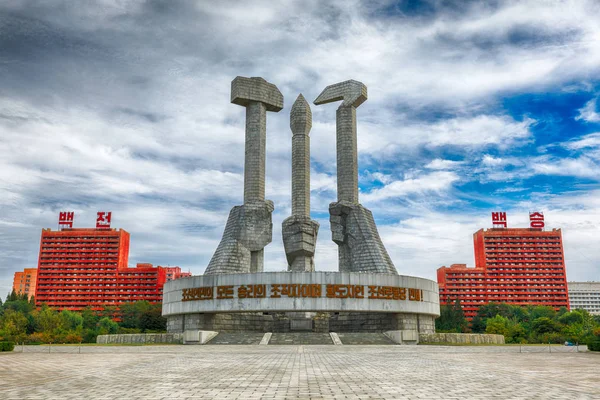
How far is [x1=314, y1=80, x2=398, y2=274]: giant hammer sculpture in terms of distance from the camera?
53.6 m

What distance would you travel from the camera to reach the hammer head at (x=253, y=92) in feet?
191

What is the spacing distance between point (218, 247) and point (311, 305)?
49.7 ft

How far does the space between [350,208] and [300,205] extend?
5.38 meters

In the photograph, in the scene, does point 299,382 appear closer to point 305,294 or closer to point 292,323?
point 305,294

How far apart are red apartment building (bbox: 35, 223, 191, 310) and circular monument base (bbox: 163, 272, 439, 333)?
310ft

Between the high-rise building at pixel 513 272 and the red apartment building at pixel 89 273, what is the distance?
78945 millimetres

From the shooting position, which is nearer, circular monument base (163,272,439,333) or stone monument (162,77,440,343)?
circular monument base (163,272,439,333)

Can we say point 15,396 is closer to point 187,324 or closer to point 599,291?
point 187,324

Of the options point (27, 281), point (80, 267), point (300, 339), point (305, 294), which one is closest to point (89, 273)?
point (80, 267)

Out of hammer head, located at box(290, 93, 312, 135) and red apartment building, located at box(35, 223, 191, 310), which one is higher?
hammer head, located at box(290, 93, 312, 135)

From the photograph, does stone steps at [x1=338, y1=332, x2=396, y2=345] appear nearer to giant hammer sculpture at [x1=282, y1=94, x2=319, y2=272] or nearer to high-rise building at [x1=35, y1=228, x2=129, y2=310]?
giant hammer sculpture at [x1=282, y1=94, x2=319, y2=272]

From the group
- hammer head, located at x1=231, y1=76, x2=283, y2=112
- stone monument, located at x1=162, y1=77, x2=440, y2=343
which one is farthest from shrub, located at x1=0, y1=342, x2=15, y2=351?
hammer head, located at x1=231, y1=76, x2=283, y2=112

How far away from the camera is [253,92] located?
5847 centimetres

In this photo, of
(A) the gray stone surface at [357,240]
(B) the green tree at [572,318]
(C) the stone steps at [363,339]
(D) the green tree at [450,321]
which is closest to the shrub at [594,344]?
(C) the stone steps at [363,339]
